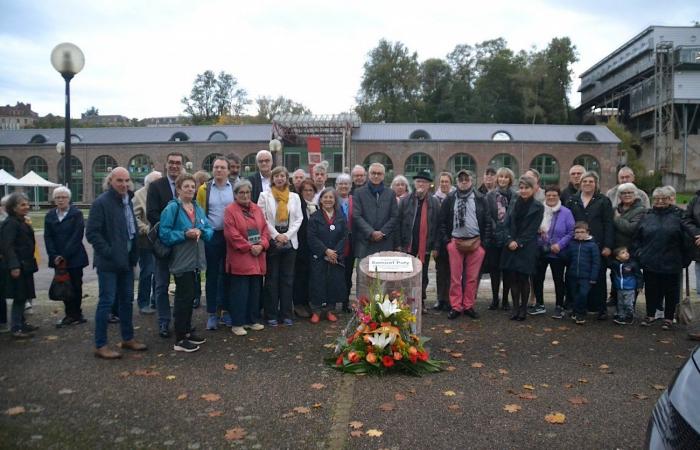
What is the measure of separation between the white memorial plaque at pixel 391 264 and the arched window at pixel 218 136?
1769 inches

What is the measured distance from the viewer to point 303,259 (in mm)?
7734

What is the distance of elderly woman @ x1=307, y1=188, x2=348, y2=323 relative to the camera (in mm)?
7461

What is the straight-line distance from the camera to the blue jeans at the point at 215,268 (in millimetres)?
6930


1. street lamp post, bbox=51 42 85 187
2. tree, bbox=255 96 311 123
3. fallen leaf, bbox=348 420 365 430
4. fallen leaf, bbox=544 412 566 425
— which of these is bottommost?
fallen leaf, bbox=348 420 365 430

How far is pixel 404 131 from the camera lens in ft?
158

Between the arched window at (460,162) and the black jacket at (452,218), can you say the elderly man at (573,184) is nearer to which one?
the black jacket at (452,218)

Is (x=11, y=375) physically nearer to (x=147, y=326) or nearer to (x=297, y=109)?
(x=147, y=326)

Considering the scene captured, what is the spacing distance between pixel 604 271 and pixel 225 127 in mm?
45928

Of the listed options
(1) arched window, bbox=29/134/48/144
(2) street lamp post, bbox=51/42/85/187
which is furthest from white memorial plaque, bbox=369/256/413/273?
(1) arched window, bbox=29/134/48/144

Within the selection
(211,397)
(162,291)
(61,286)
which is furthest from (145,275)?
(211,397)

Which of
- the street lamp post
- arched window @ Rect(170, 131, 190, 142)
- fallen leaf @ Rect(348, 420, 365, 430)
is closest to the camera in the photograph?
fallen leaf @ Rect(348, 420, 365, 430)

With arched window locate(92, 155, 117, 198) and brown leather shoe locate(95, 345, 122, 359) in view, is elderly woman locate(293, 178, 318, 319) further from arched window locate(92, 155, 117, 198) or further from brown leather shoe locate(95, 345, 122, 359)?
arched window locate(92, 155, 117, 198)

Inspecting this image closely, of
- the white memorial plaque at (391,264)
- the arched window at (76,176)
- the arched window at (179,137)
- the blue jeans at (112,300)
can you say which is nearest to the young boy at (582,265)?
the white memorial plaque at (391,264)

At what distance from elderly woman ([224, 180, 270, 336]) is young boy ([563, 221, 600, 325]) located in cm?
426
